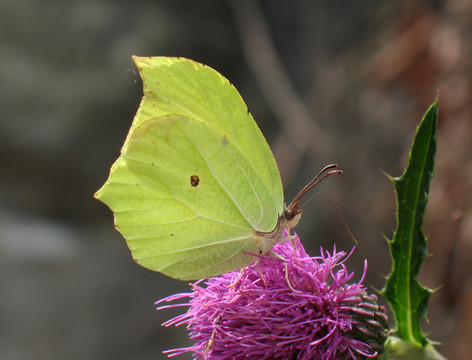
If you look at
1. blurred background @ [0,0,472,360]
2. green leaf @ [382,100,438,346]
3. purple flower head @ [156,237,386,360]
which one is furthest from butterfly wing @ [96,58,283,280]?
blurred background @ [0,0,472,360]

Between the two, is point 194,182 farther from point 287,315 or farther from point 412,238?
point 412,238

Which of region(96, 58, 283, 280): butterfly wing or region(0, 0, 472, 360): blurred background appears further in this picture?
region(0, 0, 472, 360): blurred background

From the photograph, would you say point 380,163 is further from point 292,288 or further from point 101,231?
point 292,288

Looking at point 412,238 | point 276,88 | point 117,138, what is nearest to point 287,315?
point 412,238

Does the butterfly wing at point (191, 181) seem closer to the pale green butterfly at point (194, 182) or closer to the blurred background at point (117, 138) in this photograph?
the pale green butterfly at point (194, 182)

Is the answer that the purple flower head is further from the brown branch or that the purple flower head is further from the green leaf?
the brown branch

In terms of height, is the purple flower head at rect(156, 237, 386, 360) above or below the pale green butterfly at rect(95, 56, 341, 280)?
below
